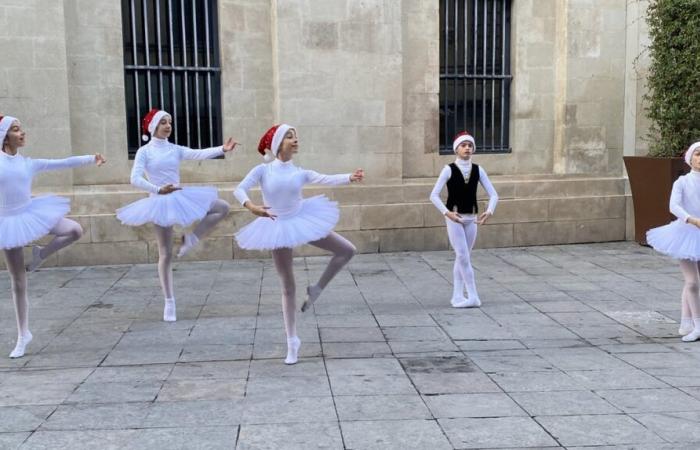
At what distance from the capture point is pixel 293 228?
554cm

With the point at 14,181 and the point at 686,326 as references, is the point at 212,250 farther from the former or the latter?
the point at 686,326

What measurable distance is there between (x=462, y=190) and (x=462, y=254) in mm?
715

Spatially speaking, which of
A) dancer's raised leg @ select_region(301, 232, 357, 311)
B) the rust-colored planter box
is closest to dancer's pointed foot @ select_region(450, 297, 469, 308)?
dancer's raised leg @ select_region(301, 232, 357, 311)

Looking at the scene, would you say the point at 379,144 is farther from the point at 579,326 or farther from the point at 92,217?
the point at 579,326

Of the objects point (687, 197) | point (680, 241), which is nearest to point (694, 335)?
point (680, 241)

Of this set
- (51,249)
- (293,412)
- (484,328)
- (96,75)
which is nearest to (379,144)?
(96,75)

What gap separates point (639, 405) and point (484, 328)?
7.18 ft

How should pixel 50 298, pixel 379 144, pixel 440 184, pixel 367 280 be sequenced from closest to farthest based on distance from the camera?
pixel 440 184, pixel 50 298, pixel 367 280, pixel 379 144

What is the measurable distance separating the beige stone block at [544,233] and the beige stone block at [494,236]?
11 cm

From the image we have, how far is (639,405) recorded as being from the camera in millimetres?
4500

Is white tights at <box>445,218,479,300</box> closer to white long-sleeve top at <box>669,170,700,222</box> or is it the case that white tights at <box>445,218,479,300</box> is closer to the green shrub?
white long-sleeve top at <box>669,170,700,222</box>

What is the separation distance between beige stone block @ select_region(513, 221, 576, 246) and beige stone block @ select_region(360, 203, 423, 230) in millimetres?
1800

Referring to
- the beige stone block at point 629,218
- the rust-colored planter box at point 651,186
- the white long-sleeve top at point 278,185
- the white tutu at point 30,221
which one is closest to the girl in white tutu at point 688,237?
the white long-sleeve top at point 278,185

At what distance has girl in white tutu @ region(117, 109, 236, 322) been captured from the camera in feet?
22.5
